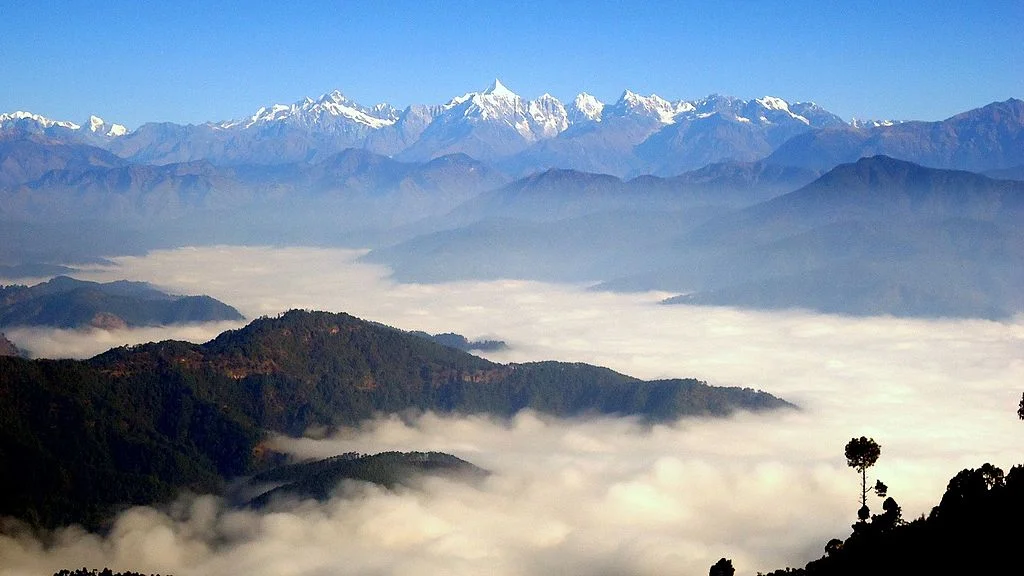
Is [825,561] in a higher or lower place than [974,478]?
lower

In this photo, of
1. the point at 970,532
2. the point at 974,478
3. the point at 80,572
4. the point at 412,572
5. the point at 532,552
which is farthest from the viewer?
the point at 532,552

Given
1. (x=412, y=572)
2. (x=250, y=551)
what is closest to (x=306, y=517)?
(x=250, y=551)

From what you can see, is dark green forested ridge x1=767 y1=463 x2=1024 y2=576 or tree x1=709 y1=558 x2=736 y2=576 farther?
tree x1=709 y1=558 x2=736 y2=576

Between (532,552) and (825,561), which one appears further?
(532,552)

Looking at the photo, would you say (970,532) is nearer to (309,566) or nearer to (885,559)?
(885,559)

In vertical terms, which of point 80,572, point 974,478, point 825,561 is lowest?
point 80,572

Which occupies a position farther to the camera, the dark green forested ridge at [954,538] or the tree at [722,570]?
the tree at [722,570]

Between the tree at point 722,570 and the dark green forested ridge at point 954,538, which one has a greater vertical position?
the dark green forested ridge at point 954,538

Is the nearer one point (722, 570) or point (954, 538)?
point (954, 538)

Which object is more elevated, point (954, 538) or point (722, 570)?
point (954, 538)

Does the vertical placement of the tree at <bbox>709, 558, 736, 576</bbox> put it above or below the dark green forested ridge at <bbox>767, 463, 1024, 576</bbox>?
below

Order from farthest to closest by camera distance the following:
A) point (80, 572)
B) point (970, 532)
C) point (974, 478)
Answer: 1. point (80, 572)
2. point (974, 478)
3. point (970, 532)
